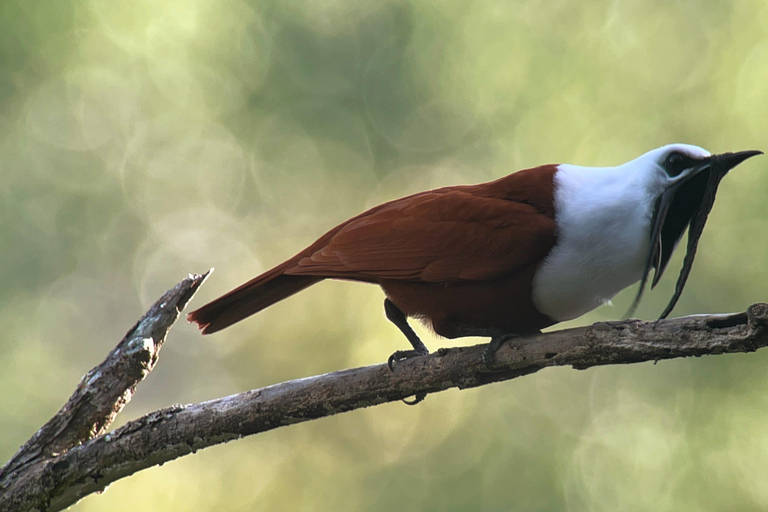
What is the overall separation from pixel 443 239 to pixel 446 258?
0.08 meters

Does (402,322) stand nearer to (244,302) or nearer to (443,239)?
(443,239)

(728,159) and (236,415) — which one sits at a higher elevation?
(728,159)

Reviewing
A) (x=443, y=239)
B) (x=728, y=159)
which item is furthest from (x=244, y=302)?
(x=728, y=159)

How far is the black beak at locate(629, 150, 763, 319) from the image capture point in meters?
2.01

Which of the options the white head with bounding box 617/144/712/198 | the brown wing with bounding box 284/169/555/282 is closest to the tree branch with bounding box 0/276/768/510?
the brown wing with bounding box 284/169/555/282

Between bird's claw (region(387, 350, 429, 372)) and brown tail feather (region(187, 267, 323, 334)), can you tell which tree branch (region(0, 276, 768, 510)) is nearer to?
bird's claw (region(387, 350, 429, 372))

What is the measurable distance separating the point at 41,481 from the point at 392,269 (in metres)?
1.33

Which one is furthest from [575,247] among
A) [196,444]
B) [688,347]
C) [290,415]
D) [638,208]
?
[196,444]

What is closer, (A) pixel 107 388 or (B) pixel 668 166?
(B) pixel 668 166

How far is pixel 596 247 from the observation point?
214cm

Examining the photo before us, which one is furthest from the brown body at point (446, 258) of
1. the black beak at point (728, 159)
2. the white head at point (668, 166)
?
the black beak at point (728, 159)

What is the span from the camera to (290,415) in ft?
7.41

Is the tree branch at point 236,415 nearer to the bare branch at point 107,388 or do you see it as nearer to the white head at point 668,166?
the bare branch at point 107,388

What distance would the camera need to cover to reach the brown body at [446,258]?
225cm
